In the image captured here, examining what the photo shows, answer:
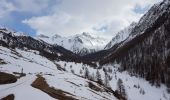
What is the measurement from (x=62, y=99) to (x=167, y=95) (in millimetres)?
143155

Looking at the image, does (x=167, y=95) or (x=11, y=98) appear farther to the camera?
(x=167, y=95)

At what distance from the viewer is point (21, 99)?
2242 inches

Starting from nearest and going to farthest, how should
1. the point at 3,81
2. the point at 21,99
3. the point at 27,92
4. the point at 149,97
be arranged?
the point at 21,99 < the point at 27,92 < the point at 3,81 < the point at 149,97

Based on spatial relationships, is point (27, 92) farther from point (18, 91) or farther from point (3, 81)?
point (3, 81)

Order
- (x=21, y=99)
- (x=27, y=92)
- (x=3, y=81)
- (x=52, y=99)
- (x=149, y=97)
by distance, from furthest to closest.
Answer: (x=149, y=97), (x=3, y=81), (x=27, y=92), (x=52, y=99), (x=21, y=99)

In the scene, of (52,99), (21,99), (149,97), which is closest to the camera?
(21,99)

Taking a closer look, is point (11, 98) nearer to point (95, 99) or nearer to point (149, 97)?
point (95, 99)

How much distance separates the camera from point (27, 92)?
65.4m

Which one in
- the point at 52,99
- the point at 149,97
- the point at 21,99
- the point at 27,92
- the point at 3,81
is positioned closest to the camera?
the point at 21,99

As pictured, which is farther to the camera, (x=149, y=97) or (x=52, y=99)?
(x=149, y=97)

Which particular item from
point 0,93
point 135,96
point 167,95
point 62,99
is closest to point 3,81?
point 0,93

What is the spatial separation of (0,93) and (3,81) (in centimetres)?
2293

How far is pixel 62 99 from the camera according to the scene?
66688 mm

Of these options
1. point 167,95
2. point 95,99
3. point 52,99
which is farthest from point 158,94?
point 52,99
